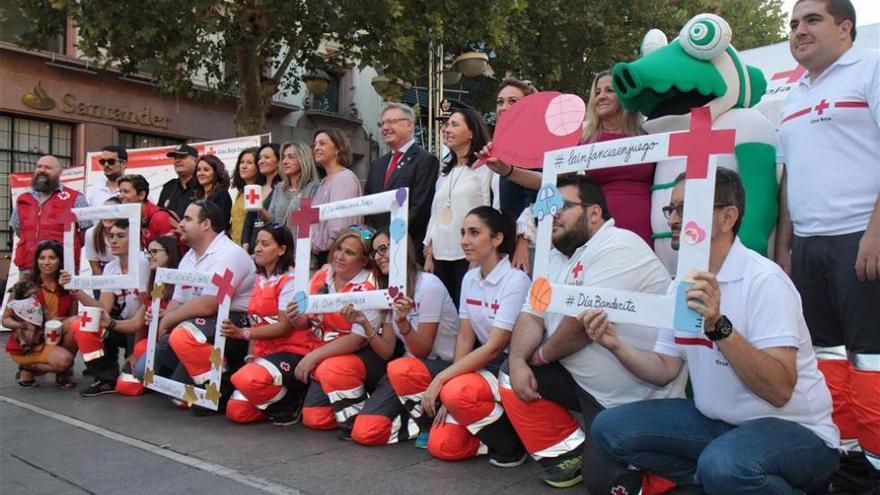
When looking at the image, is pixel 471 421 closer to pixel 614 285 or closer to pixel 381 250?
pixel 614 285

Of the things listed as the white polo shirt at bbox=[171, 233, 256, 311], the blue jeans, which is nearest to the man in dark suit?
the white polo shirt at bbox=[171, 233, 256, 311]

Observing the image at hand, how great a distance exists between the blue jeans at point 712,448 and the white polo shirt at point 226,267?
118 inches

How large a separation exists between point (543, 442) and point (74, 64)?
1582 centimetres

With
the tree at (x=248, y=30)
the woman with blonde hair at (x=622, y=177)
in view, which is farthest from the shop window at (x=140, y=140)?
the woman with blonde hair at (x=622, y=177)

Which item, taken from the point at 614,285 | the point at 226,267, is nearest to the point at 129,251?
the point at 226,267

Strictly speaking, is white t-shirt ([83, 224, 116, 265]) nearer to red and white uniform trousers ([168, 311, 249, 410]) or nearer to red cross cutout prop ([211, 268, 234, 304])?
red and white uniform trousers ([168, 311, 249, 410])

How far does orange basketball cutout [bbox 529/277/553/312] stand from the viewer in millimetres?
3016

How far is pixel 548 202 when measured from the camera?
315 centimetres

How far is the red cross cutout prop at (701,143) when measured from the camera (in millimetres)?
2459

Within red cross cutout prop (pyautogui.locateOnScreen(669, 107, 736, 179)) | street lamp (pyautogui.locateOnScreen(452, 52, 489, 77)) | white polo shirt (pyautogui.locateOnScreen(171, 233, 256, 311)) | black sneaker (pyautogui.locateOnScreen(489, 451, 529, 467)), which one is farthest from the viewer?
street lamp (pyautogui.locateOnScreen(452, 52, 489, 77))

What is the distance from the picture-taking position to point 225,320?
473 centimetres

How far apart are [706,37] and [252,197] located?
130 inches

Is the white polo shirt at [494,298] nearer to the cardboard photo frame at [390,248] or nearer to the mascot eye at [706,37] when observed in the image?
the cardboard photo frame at [390,248]

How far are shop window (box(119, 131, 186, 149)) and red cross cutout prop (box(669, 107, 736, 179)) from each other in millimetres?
16903
